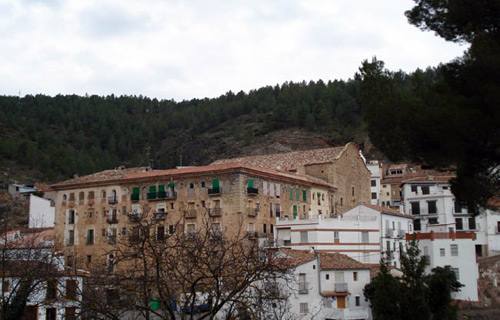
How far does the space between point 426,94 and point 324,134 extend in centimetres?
10653

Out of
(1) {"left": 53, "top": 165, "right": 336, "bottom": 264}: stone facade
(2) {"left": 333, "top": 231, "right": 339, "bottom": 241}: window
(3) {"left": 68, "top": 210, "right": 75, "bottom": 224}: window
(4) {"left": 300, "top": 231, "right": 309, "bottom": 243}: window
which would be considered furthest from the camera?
(3) {"left": 68, "top": 210, "right": 75, "bottom": 224}: window

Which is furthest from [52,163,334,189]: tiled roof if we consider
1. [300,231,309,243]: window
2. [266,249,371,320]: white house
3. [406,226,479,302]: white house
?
[406,226,479,302]: white house

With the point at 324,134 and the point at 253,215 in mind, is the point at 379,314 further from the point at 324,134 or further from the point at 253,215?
the point at 324,134

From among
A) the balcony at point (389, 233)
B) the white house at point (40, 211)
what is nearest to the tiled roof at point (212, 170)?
the balcony at point (389, 233)

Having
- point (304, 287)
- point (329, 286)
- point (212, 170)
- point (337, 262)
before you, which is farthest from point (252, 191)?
point (304, 287)

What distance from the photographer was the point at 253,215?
52.8 m

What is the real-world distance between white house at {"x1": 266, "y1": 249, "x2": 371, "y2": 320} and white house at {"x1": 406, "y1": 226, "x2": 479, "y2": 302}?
861cm

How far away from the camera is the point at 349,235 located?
172ft

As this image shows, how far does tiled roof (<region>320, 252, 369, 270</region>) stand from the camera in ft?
152

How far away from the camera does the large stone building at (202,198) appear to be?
5272cm

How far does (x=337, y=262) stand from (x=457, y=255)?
43.4 ft

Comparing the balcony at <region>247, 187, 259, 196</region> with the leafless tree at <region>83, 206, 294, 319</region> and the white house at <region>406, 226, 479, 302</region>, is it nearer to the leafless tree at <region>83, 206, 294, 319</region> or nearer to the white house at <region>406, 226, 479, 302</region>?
the white house at <region>406, 226, 479, 302</region>

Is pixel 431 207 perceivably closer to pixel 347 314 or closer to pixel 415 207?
pixel 415 207

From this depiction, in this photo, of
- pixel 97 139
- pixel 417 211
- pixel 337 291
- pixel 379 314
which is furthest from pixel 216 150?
pixel 379 314
